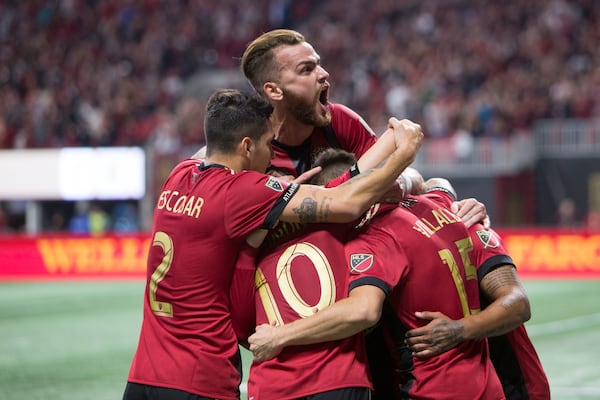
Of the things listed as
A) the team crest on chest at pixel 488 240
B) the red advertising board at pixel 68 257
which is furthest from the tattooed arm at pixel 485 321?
the red advertising board at pixel 68 257

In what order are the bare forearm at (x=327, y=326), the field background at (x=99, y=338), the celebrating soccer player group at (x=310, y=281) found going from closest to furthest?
the bare forearm at (x=327, y=326) < the celebrating soccer player group at (x=310, y=281) < the field background at (x=99, y=338)

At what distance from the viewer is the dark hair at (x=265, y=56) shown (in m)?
5.37

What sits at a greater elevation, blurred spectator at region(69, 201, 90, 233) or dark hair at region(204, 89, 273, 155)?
dark hair at region(204, 89, 273, 155)

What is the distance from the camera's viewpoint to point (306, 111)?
17.9 feet

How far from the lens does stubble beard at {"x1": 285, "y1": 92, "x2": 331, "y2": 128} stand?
541 cm

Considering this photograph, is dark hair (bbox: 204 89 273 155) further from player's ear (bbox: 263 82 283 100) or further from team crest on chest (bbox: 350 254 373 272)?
player's ear (bbox: 263 82 283 100)

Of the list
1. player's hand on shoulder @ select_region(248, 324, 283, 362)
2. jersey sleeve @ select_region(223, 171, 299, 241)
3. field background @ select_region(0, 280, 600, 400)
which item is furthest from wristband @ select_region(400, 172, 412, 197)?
field background @ select_region(0, 280, 600, 400)

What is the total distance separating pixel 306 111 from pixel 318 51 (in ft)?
70.4

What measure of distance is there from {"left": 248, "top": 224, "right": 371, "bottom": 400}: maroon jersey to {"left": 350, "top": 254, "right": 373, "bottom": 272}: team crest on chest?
0.05m

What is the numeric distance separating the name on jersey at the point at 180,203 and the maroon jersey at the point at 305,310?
14.6 inches

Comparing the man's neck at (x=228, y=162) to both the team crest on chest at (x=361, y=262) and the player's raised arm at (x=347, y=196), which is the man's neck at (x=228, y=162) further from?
the team crest on chest at (x=361, y=262)

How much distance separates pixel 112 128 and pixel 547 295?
13.8 m

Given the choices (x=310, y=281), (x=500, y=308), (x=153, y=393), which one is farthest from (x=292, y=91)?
(x=153, y=393)

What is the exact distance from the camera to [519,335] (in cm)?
462
